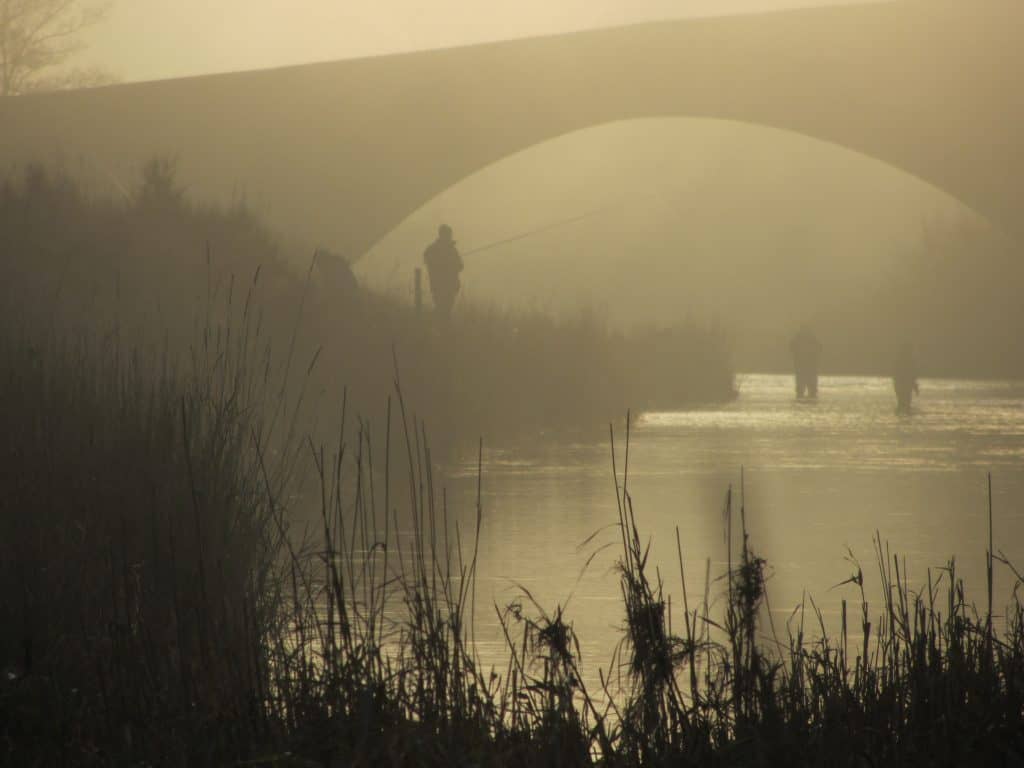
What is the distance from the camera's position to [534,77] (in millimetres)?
18047

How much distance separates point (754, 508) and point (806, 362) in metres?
15.0

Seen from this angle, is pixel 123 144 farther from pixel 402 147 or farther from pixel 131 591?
pixel 131 591

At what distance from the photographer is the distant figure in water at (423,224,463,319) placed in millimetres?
15195

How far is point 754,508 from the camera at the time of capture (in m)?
7.80

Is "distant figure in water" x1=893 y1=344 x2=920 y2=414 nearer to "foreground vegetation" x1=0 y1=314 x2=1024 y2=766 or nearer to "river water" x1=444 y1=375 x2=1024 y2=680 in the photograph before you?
"river water" x1=444 y1=375 x2=1024 y2=680

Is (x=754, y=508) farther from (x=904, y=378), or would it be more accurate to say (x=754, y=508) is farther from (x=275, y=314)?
(x=904, y=378)

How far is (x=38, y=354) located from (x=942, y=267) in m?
38.5

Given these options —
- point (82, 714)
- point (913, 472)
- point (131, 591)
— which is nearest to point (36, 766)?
point (82, 714)

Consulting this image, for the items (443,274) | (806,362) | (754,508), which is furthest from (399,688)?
(806,362)

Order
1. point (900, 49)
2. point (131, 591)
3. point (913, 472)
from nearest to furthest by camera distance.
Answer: point (131, 591) < point (913, 472) < point (900, 49)

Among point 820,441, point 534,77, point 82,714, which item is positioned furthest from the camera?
point 534,77

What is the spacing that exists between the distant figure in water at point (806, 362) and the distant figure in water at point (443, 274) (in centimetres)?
795

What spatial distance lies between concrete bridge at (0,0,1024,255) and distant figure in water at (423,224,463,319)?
7.45ft

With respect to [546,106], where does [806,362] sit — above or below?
below
